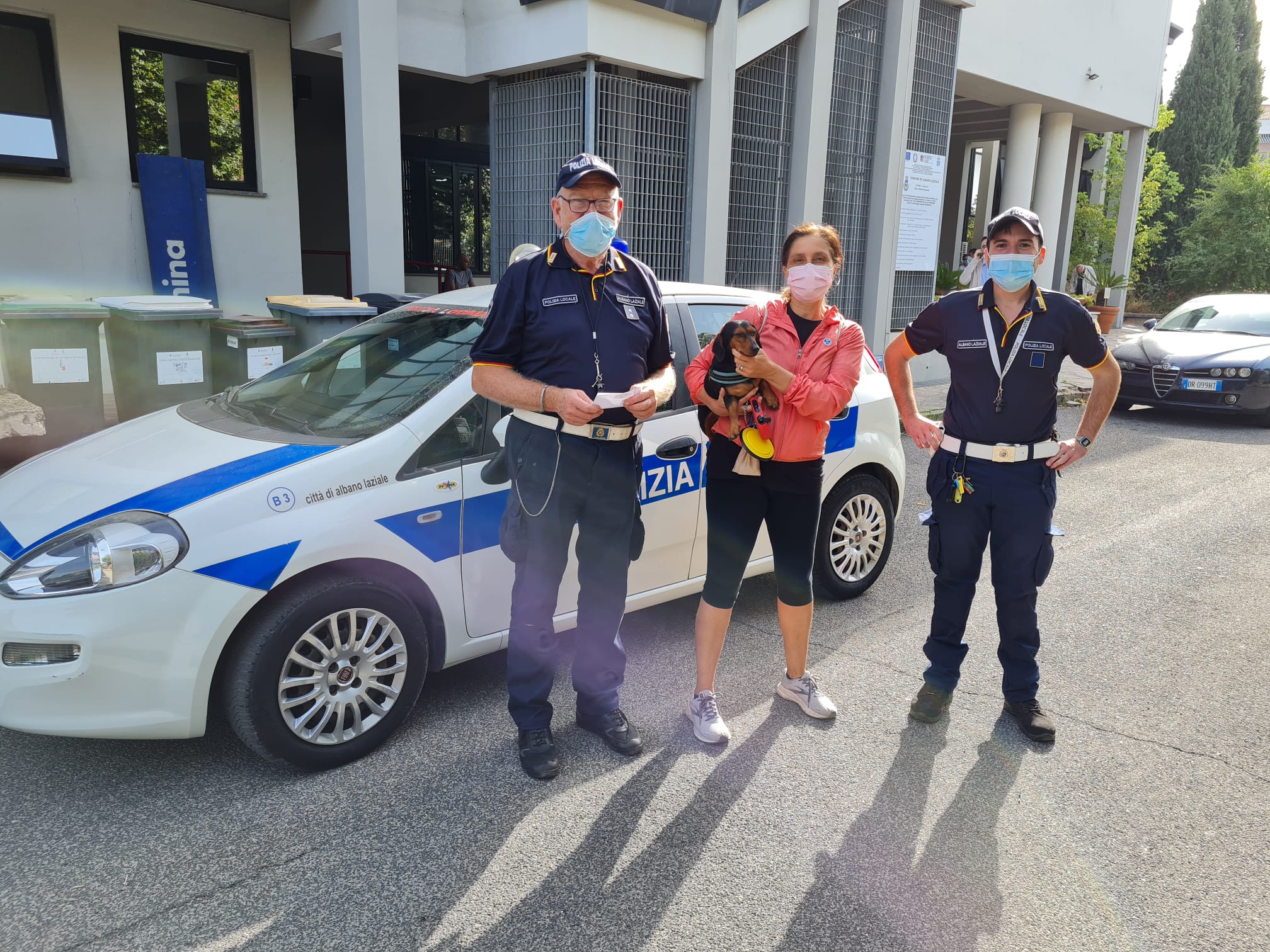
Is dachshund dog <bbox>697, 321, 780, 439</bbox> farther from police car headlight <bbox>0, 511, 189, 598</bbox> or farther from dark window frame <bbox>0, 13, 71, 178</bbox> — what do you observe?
dark window frame <bbox>0, 13, 71, 178</bbox>

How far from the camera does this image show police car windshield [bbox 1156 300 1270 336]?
1080 cm

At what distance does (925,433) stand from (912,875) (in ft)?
5.07

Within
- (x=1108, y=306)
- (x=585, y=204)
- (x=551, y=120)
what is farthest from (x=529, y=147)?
(x=1108, y=306)

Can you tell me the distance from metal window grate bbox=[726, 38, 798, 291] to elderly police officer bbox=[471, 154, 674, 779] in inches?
285

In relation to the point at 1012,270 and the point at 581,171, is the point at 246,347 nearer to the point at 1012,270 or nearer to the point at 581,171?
the point at 581,171

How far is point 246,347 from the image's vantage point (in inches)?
234

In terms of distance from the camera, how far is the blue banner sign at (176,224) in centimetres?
840

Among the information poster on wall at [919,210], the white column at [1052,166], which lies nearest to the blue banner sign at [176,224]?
the information poster on wall at [919,210]

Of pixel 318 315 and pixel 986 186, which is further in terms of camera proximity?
pixel 986 186

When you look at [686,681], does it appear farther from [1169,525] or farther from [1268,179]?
[1268,179]

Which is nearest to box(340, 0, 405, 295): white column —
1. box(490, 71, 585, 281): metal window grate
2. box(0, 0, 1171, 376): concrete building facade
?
box(0, 0, 1171, 376): concrete building facade

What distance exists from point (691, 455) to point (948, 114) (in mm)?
10970

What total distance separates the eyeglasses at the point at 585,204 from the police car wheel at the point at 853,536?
1.99 m

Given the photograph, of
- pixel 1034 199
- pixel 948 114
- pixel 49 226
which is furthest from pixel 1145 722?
pixel 1034 199
